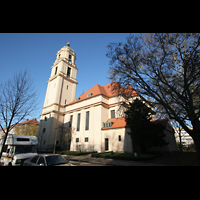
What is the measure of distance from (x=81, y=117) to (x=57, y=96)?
12095mm

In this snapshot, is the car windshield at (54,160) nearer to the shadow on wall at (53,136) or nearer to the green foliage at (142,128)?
the green foliage at (142,128)

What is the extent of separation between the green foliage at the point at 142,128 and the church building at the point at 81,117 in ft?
6.34

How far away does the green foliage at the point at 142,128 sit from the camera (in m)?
21.0

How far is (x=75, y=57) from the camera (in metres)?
49.6

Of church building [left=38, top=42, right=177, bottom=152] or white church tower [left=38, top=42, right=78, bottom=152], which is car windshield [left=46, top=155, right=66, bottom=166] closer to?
church building [left=38, top=42, right=177, bottom=152]

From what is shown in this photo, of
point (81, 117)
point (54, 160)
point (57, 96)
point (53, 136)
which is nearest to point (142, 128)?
point (81, 117)

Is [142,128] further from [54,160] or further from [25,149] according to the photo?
[54,160]

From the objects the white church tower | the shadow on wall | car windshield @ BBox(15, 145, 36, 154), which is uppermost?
the white church tower

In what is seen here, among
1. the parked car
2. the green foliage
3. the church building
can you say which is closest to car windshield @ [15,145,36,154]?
the parked car

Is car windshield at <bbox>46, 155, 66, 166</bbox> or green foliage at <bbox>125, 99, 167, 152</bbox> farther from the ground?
green foliage at <bbox>125, 99, 167, 152</bbox>

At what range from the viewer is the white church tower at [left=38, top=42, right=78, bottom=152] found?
34.7 meters
